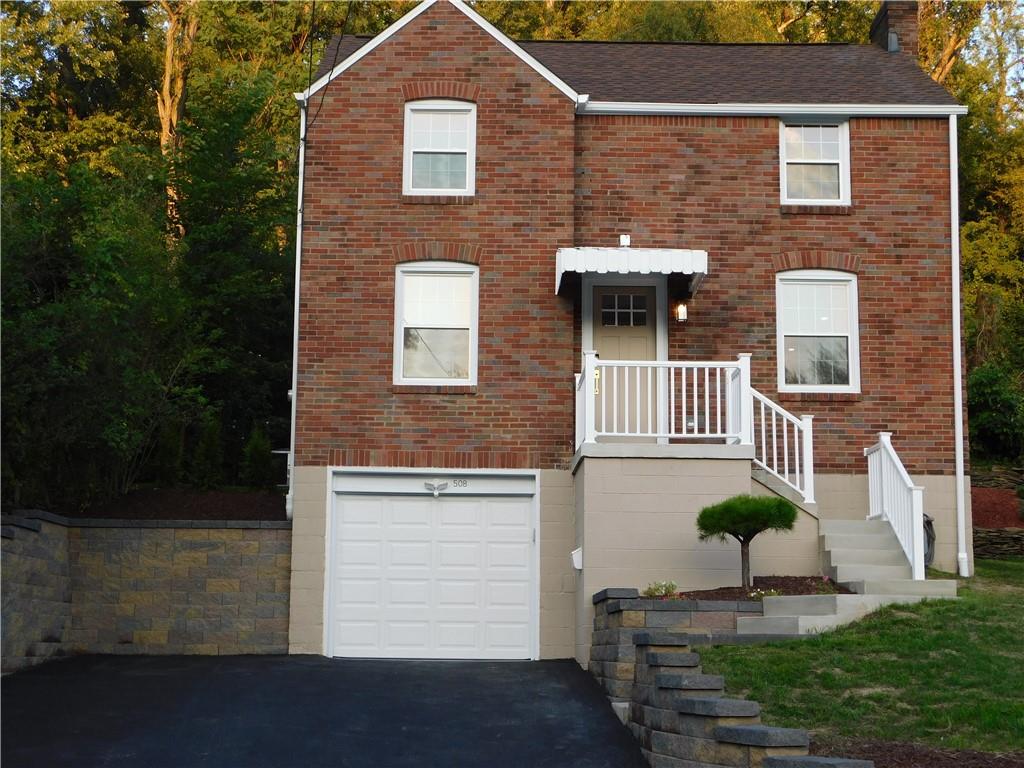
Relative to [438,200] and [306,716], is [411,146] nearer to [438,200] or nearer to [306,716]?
[438,200]

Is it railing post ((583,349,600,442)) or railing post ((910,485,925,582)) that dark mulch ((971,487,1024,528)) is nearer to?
railing post ((910,485,925,582))

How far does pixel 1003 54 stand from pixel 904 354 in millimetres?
20540

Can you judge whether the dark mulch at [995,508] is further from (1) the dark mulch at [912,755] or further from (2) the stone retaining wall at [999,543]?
(1) the dark mulch at [912,755]

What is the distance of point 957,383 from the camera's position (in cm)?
1538

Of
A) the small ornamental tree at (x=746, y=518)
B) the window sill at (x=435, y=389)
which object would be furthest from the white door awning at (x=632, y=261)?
the small ornamental tree at (x=746, y=518)

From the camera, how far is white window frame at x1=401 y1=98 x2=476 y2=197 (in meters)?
15.5

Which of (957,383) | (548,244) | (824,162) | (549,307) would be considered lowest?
(957,383)

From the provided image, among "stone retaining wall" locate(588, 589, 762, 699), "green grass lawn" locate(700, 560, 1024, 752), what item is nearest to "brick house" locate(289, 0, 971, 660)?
"stone retaining wall" locate(588, 589, 762, 699)

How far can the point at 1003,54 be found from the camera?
3250 cm

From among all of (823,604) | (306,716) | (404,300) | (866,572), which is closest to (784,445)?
(866,572)

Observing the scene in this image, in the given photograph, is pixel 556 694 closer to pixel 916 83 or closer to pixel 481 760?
pixel 481 760

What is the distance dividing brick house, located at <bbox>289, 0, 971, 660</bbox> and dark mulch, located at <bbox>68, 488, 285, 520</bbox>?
4.57ft

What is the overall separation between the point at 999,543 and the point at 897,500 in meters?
6.51

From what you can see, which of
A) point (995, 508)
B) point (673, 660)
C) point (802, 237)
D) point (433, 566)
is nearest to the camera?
point (673, 660)
